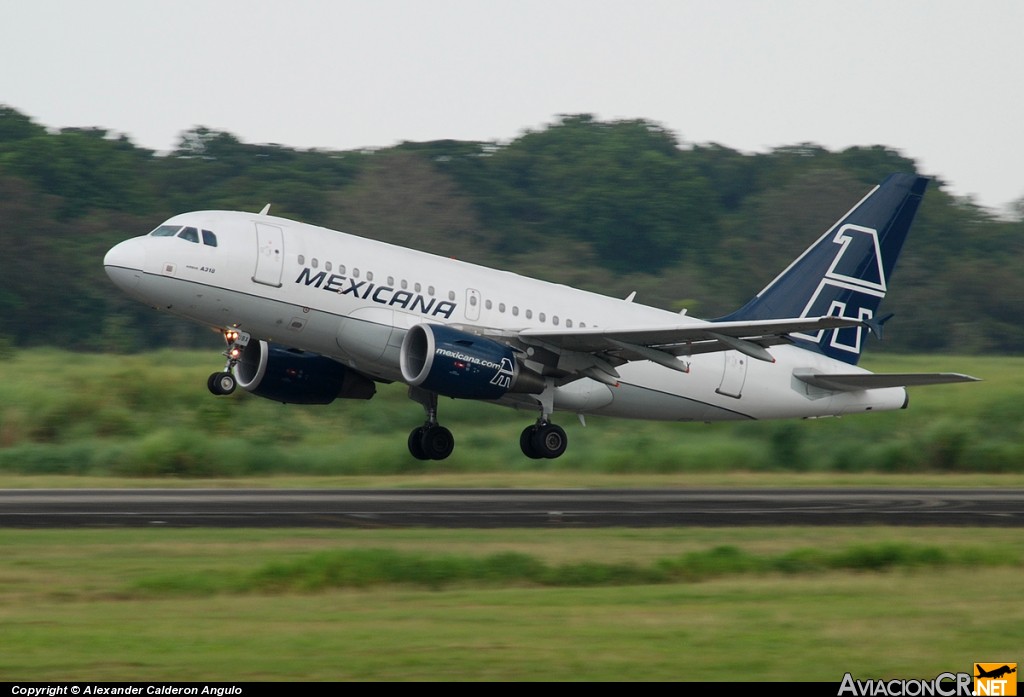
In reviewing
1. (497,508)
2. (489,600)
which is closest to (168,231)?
(497,508)

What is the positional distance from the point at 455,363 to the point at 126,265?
658 cm

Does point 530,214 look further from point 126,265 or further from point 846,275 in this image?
point 126,265

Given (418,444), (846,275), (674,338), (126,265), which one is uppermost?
(846,275)

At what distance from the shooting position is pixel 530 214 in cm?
9138

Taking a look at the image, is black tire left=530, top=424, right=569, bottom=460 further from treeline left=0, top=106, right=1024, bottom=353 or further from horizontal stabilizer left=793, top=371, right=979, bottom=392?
treeline left=0, top=106, right=1024, bottom=353

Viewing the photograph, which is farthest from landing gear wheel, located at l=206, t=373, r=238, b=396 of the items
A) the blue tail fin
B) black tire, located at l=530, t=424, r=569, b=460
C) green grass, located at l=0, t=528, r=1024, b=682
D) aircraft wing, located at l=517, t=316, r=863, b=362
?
the blue tail fin

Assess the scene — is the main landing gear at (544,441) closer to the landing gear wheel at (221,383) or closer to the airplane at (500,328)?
the airplane at (500,328)

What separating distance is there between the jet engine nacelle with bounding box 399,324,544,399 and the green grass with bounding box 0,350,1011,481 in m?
6.51

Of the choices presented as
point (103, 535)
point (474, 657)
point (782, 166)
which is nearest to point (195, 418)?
point (103, 535)

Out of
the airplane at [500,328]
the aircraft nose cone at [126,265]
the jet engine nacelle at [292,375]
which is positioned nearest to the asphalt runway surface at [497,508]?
the airplane at [500,328]

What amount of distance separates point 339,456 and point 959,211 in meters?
70.6

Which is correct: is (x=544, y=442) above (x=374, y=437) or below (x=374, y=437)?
above

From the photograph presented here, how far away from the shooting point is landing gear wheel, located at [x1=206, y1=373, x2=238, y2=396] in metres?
27.7

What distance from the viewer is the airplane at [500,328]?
87.4 feet
